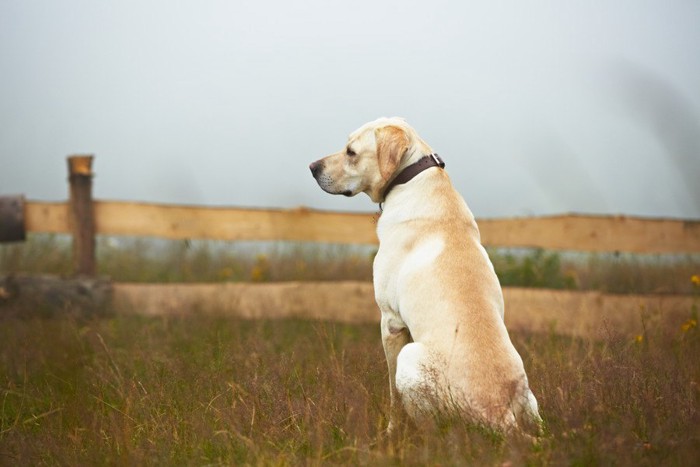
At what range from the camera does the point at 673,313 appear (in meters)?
6.78

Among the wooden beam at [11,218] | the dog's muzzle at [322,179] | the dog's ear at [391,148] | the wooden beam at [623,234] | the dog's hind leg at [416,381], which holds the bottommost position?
the dog's hind leg at [416,381]

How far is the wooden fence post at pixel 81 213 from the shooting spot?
8.70m

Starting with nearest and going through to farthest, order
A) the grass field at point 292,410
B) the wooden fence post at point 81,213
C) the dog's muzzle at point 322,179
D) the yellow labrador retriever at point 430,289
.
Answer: the grass field at point 292,410
the yellow labrador retriever at point 430,289
the dog's muzzle at point 322,179
the wooden fence post at point 81,213

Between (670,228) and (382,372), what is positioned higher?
(670,228)

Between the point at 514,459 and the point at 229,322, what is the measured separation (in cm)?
442

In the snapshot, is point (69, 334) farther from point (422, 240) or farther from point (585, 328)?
point (585, 328)

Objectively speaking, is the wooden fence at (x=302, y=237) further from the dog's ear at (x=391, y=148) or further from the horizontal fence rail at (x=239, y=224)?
the dog's ear at (x=391, y=148)

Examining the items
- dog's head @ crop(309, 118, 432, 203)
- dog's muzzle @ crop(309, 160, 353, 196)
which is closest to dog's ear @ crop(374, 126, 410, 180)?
dog's head @ crop(309, 118, 432, 203)

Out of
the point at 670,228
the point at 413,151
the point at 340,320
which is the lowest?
the point at 340,320

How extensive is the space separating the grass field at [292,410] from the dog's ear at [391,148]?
3.54ft

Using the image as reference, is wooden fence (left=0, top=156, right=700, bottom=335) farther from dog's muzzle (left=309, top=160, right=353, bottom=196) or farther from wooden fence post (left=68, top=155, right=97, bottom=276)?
dog's muzzle (left=309, top=160, right=353, bottom=196)

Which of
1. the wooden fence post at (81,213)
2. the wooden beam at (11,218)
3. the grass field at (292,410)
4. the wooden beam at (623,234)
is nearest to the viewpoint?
the grass field at (292,410)

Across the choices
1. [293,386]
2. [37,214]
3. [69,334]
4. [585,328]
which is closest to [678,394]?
[293,386]

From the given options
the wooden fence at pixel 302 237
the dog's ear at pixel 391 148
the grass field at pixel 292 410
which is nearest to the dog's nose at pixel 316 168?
the dog's ear at pixel 391 148
